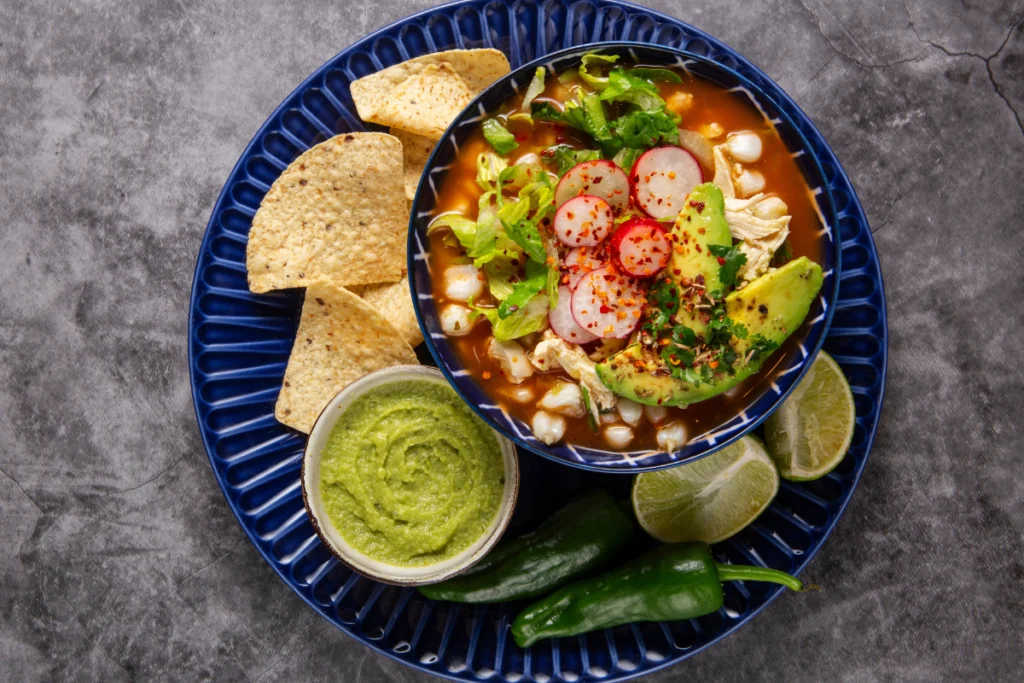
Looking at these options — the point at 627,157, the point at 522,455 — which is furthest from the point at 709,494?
the point at 627,157

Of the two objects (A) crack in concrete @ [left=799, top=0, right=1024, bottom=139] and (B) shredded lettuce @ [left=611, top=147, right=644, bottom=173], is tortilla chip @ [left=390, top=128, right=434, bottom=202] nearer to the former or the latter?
(B) shredded lettuce @ [left=611, top=147, right=644, bottom=173]

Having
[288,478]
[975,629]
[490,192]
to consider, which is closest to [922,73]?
[490,192]

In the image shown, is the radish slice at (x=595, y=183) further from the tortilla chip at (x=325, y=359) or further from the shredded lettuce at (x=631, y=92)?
the tortilla chip at (x=325, y=359)

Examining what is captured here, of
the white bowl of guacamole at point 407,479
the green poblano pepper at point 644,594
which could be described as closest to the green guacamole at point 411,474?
the white bowl of guacamole at point 407,479

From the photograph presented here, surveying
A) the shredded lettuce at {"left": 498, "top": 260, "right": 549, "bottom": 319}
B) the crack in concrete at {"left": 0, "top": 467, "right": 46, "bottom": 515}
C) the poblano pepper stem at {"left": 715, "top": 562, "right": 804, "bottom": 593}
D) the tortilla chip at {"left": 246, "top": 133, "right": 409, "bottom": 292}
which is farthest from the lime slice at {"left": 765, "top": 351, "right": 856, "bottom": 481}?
the crack in concrete at {"left": 0, "top": 467, "right": 46, "bottom": 515}

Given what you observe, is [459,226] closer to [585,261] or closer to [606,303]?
[585,261]

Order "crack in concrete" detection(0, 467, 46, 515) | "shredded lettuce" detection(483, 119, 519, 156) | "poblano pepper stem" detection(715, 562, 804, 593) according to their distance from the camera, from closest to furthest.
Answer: "shredded lettuce" detection(483, 119, 519, 156), "poblano pepper stem" detection(715, 562, 804, 593), "crack in concrete" detection(0, 467, 46, 515)
